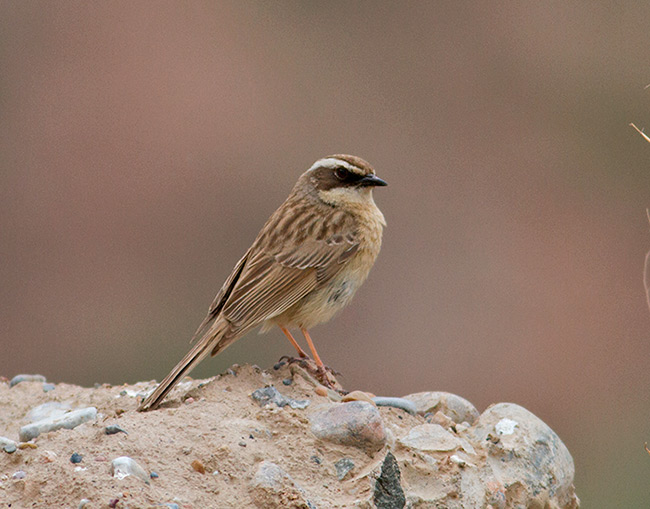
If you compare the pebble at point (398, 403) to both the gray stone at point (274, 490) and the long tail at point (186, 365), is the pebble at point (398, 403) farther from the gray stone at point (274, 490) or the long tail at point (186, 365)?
the gray stone at point (274, 490)

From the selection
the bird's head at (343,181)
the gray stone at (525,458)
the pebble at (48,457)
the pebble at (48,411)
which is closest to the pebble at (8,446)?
the pebble at (48,457)

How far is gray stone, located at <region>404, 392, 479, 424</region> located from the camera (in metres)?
7.12

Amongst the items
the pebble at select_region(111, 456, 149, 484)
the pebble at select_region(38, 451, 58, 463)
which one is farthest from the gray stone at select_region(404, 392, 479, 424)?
the pebble at select_region(38, 451, 58, 463)

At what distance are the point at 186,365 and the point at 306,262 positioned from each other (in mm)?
1266

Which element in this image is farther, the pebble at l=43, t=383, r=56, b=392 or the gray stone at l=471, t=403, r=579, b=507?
the pebble at l=43, t=383, r=56, b=392

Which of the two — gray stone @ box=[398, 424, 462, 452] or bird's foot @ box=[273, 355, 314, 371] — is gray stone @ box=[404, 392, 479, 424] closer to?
gray stone @ box=[398, 424, 462, 452]

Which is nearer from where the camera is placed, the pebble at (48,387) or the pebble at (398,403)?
the pebble at (398,403)

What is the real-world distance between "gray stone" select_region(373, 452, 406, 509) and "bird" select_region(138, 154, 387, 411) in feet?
4.71

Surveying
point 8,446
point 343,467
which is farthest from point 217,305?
point 8,446

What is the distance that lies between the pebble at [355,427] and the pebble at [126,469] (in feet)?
3.54

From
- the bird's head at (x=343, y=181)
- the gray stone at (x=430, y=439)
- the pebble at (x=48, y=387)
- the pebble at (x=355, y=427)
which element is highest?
the bird's head at (x=343, y=181)

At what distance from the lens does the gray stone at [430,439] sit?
629 cm

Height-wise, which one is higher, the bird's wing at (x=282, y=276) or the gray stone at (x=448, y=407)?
the bird's wing at (x=282, y=276)

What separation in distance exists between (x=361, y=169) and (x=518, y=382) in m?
9.24
